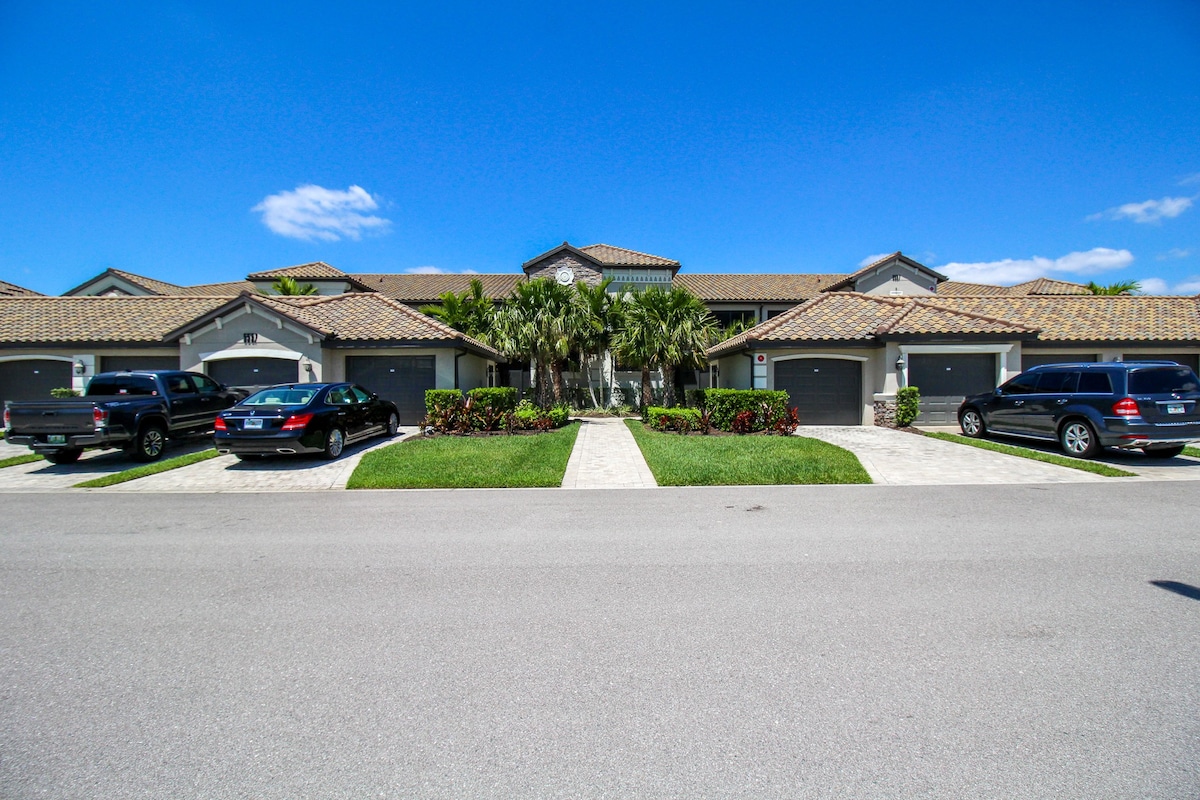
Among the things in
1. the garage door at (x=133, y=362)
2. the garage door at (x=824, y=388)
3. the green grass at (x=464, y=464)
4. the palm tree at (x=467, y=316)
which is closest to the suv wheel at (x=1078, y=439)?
the garage door at (x=824, y=388)

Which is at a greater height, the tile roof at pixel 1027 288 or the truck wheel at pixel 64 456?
the tile roof at pixel 1027 288

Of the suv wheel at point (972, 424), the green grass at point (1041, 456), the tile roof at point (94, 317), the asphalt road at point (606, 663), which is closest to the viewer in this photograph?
the asphalt road at point (606, 663)

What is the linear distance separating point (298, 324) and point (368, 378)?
8.61 ft

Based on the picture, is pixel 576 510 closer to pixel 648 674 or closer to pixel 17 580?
pixel 648 674

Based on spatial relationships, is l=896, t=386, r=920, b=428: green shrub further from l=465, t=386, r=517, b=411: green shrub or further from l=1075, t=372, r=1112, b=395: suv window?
l=465, t=386, r=517, b=411: green shrub

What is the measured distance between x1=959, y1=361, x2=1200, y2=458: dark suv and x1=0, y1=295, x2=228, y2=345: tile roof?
975 inches

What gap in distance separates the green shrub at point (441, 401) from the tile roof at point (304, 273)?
21276 mm

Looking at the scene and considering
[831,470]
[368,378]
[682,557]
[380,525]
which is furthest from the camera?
[368,378]

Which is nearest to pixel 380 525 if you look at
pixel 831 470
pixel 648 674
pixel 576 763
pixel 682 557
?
pixel 682 557

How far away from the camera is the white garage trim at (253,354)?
18.8m

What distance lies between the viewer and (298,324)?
1828cm

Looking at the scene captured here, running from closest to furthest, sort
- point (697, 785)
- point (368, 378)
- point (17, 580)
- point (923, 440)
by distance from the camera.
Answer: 1. point (697, 785)
2. point (17, 580)
3. point (923, 440)
4. point (368, 378)

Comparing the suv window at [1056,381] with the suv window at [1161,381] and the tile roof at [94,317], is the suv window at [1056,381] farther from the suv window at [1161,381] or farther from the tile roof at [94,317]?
the tile roof at [94,317]

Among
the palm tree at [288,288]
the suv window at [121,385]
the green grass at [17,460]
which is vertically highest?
the palm tree at [288,288]
